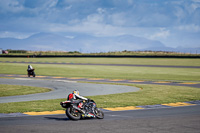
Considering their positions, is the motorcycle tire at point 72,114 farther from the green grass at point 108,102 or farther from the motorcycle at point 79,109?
the green grass at point 108,102

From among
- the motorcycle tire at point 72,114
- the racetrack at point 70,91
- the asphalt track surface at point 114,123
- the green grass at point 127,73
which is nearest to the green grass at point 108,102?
the racetrack at point 70,91

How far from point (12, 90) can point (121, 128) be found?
18.9 m

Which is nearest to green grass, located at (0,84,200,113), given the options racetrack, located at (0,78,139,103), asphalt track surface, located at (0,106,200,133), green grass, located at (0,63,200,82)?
racetrack, located at (0,78,139,103)

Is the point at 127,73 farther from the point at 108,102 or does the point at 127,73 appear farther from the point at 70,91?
the point at 108,102

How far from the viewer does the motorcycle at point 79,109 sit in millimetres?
15055

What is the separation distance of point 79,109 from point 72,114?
430 mm

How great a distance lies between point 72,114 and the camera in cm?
1520

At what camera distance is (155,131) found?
1305 cm

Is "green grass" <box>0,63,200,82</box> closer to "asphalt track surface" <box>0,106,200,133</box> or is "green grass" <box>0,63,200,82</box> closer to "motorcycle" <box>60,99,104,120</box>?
"asphalt track surface" <box>0,106,200,133</box>

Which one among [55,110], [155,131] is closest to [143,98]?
[55,110]

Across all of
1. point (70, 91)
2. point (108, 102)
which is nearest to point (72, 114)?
point (108, 102)

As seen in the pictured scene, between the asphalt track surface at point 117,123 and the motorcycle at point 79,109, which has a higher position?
the motorcycle at point 79,109

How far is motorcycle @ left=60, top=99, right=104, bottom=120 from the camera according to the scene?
49.4ft

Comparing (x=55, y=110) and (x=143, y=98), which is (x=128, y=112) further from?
(x=143, y=98)
